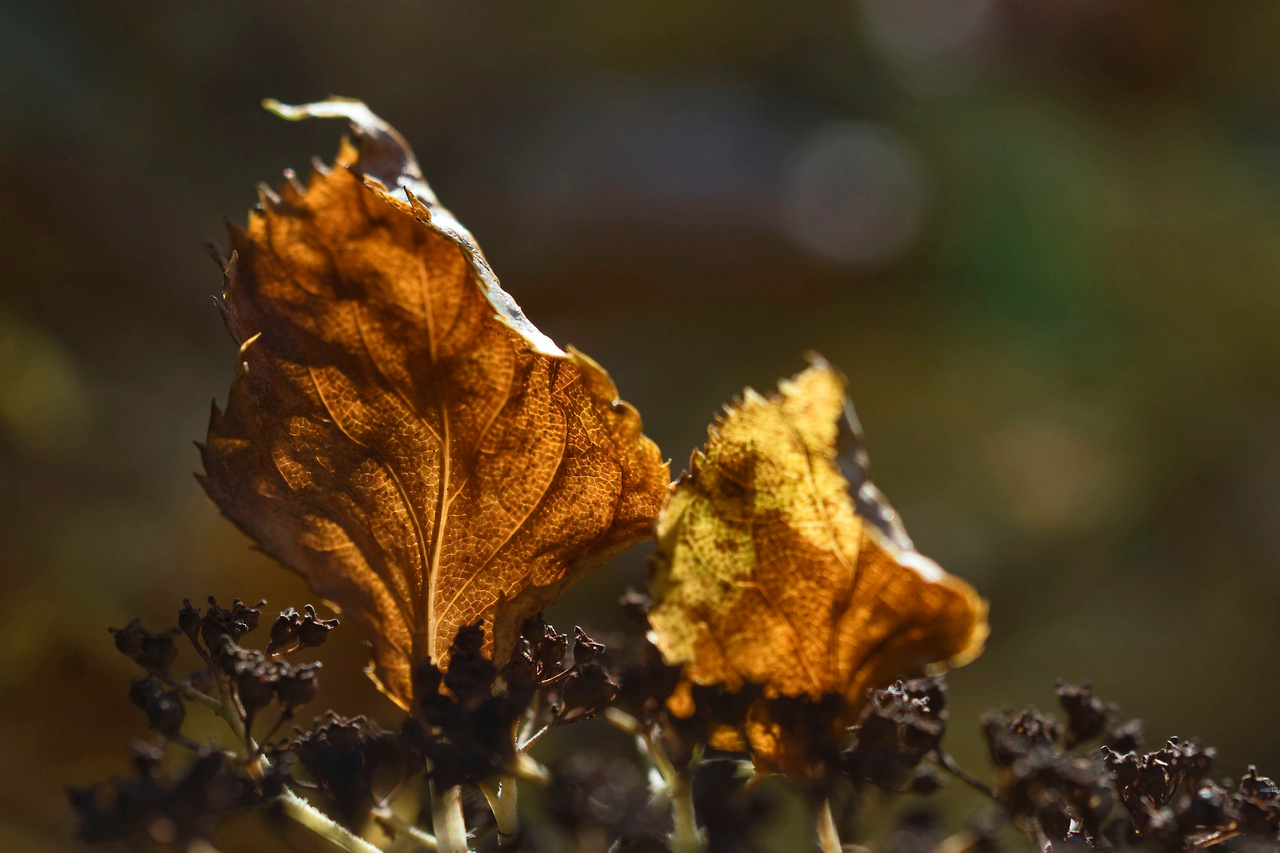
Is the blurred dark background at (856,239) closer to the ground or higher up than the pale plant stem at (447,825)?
higher up

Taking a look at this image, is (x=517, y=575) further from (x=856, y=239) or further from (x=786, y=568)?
(x=856, y=239)

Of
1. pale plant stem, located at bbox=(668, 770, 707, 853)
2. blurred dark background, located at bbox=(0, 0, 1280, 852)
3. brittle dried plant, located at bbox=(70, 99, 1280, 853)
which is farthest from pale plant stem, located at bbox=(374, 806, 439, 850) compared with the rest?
blurred dark background, located at bbox=(0, 0, 1280, 852)

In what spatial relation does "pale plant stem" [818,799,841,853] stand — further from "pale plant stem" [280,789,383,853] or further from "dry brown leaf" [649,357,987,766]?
"pale plant stem" [280,789,383,853]

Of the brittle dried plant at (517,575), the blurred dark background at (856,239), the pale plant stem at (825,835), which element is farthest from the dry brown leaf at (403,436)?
the blurred dark background at (856,239)

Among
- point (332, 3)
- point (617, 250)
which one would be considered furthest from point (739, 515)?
point (332, 3)

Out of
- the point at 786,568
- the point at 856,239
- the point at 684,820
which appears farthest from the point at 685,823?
the point at 856,239

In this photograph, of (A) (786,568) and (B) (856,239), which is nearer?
(A) (786,568)

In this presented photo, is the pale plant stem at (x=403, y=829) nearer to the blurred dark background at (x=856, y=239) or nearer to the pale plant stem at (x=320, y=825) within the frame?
the pale plant stem at (x=320, y=825)
